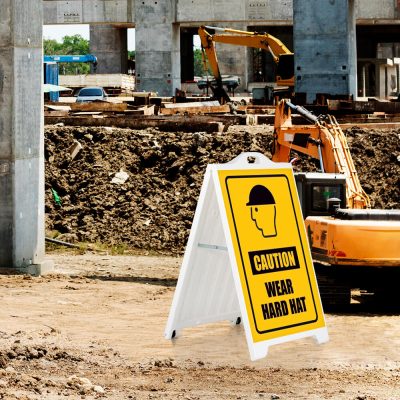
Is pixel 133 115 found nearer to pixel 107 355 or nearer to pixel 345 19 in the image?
pixel 345 19

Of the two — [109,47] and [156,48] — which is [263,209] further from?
[109,47]

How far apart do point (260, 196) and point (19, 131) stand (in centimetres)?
719

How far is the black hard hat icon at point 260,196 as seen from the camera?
34.8 feet

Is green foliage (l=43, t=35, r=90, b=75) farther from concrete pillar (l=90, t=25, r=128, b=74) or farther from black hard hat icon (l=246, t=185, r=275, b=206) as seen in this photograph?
black hard hat icon (l=246, t=185, r=275, b=206)

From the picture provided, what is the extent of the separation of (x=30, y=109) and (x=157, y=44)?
135 ft

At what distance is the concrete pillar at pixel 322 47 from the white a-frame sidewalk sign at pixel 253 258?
81.6ft

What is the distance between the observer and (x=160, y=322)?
1332 cm

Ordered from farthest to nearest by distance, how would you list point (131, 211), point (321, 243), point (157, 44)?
point (157, 44) < point (131, 211) < point (321, 243)

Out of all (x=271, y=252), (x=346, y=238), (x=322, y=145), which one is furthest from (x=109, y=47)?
(x=271, y=252)

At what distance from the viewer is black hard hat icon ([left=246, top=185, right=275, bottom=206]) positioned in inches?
417

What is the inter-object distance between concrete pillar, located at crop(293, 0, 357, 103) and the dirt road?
20790mm

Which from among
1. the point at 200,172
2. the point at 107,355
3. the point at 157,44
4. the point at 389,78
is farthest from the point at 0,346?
the point at 389,78

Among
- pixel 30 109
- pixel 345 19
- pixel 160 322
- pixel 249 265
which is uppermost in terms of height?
pixel 345 19

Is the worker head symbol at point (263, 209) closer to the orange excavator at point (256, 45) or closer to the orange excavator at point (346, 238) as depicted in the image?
the orange excavator at point (346, 238)
